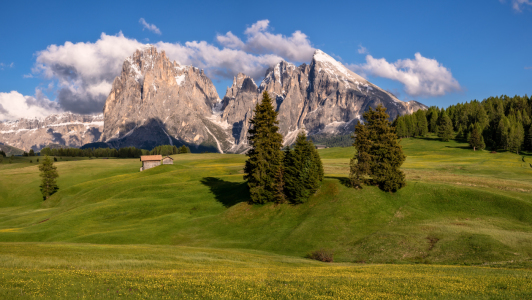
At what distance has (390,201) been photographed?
47.3 meters

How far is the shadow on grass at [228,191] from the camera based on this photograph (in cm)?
6109

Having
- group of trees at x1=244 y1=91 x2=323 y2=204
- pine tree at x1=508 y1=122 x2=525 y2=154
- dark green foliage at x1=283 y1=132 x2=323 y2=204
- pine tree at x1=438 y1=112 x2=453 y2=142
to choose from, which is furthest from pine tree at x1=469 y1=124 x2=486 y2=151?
dark green foliage at x1=283 y1=132 x2=323 y2=204

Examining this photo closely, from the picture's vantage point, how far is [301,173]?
166ft

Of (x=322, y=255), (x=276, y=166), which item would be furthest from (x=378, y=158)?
(x=322, y=255)

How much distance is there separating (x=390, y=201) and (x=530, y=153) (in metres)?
105

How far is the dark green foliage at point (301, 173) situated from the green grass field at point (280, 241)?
1.69 meters

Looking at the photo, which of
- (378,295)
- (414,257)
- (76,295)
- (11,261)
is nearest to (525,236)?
(414,257)

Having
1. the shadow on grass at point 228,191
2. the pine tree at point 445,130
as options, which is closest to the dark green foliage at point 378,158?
the shadow on grass at point 228,191

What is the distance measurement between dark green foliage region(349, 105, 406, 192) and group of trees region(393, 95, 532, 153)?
95.8m

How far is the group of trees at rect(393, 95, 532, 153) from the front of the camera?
12106cm

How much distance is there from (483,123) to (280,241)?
14600 centimetres

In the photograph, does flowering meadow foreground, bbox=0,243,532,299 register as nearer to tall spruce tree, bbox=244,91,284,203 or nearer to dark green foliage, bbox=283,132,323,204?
dark green foliage, bbox=283,132,323,204

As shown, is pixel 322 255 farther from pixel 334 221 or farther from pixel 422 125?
pixel 422 125

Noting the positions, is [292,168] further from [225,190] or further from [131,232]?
[131,232]
